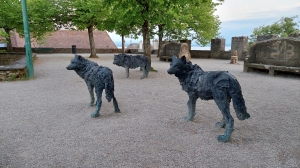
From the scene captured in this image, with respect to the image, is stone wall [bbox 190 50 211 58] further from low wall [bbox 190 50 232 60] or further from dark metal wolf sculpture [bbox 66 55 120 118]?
dark metal wolf sculpture [bbox 66 55 120 118]

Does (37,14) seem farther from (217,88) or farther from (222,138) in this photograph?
(222,138)

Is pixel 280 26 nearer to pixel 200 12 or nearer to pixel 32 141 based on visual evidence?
pixel 200 12

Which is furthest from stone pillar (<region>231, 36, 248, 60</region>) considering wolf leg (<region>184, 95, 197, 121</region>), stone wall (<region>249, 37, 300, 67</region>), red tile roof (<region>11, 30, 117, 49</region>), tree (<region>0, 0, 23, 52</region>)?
red tile roof (<region>11, 30, 117, 49</region>)

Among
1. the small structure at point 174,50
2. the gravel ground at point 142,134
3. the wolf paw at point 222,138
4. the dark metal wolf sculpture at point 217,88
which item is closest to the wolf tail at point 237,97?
the dark metal wolf sculpture at point 217,88

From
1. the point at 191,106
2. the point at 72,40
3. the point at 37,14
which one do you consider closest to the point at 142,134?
the point at 191,106

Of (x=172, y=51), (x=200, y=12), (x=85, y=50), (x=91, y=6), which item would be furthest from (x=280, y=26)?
(x=85, y=50)

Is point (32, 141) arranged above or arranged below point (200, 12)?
below

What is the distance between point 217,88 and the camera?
356 centimetres

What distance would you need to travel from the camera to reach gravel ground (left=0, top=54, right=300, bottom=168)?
126 inches

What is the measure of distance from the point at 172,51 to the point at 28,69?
11930mm

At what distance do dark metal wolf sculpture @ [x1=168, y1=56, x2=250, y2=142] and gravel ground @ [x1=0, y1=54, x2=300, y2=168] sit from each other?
18.2 inches

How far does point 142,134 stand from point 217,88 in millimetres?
1542

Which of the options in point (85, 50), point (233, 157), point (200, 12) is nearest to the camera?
point (233, 157)

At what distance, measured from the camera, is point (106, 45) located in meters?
40.2
